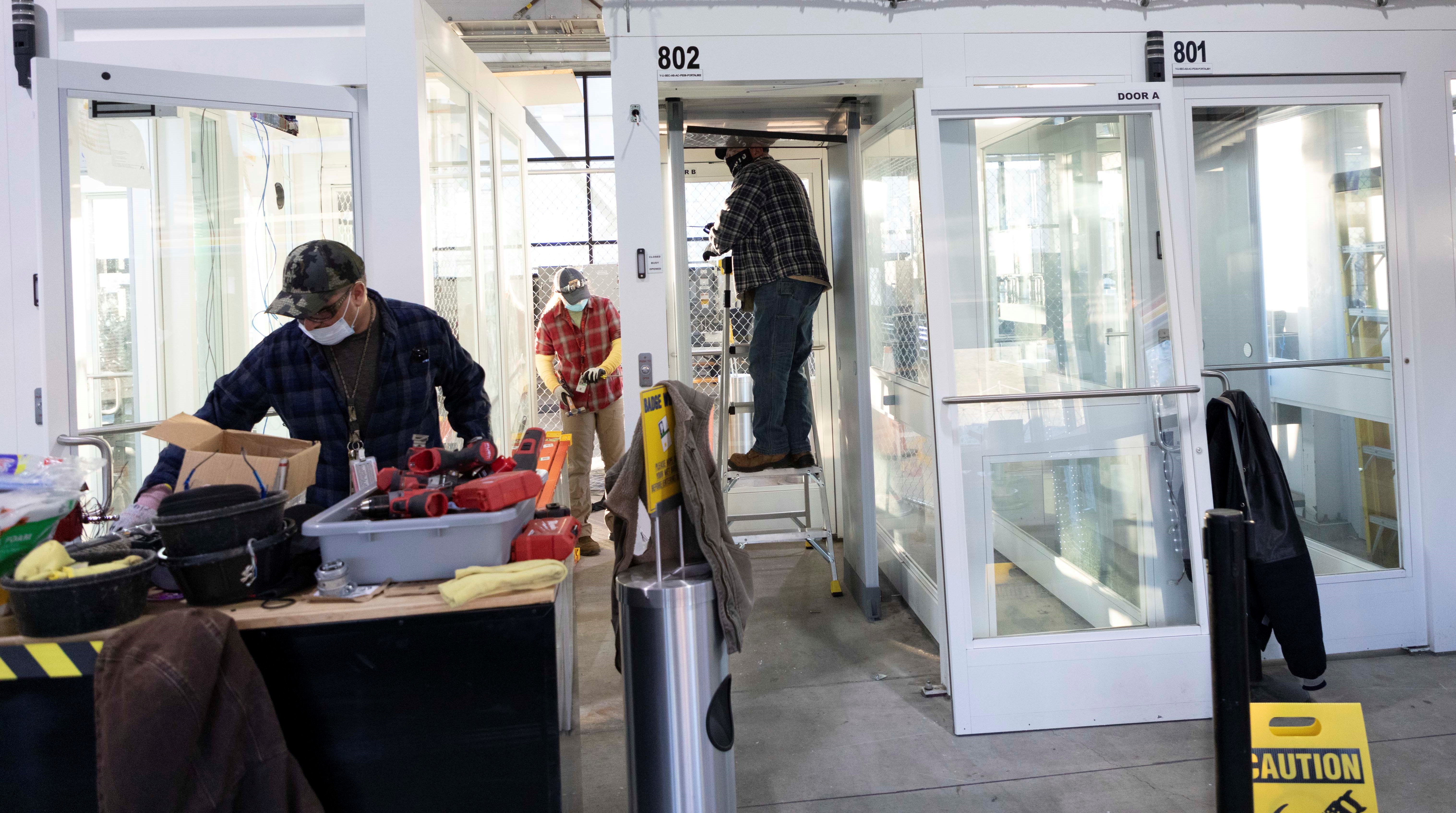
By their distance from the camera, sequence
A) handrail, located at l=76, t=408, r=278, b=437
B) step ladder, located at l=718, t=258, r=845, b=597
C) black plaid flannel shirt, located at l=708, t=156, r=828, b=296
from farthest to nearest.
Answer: step ladder, located at l=718, t=258, r=845, b=597 → black plaid flannel shirt, located at l=708, t=156, r=828, b=296 → handrail, located at l=76, t=408, r=278, b=437

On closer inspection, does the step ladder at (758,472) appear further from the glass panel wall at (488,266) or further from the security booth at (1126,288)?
the glass panel wall at (488,266)

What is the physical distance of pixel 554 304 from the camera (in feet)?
17.3

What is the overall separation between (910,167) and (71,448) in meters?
2.96

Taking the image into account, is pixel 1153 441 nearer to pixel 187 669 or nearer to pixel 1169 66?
pixel 1169 66

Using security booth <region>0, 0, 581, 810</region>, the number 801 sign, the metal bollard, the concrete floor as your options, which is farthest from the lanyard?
the number 801 sign

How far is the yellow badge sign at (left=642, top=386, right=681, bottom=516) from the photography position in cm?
206

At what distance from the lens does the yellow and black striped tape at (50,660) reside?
60.8 inches

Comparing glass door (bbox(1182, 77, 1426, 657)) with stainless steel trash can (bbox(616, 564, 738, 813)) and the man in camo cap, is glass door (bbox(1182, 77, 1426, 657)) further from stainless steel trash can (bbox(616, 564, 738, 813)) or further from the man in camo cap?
the man in camo cap

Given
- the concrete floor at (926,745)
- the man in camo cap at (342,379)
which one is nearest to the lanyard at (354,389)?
the man in camo cap at (342,379)

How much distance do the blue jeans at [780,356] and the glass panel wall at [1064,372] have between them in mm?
924

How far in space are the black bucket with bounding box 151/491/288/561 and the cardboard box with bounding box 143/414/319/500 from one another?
0.58 ft

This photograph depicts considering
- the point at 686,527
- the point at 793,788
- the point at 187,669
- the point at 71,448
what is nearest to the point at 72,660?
the point at 187,669

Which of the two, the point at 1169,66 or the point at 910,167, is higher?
the point at 1169,66

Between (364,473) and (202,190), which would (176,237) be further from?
(364,473)
